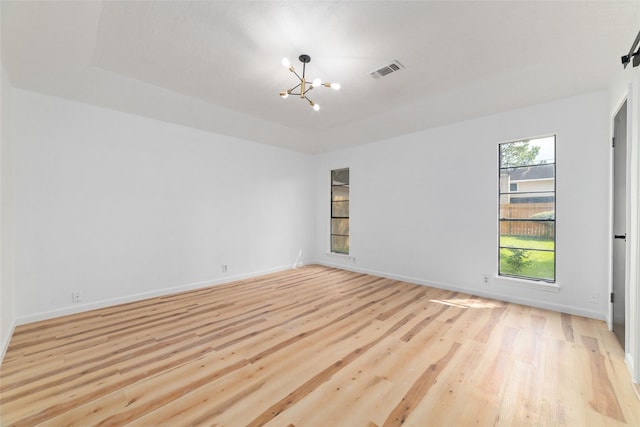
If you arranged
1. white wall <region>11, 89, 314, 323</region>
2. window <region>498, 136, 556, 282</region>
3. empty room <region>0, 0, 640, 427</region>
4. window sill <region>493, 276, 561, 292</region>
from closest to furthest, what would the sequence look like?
empty room <region>0, 0, 640, 427</region>, white wall <region>11, 89, 314, 323</region>, window sill <region>493, 276, 561, 292</region>, window <region>498, 136, 556, 282</region>

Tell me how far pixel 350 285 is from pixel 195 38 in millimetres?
4330

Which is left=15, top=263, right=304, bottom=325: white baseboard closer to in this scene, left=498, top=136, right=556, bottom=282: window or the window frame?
the window frame

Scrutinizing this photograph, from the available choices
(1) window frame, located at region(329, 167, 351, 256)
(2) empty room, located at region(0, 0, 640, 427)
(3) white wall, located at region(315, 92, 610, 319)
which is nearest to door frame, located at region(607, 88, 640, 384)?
(2) empty room, located at region(0, 0, 640, 427)

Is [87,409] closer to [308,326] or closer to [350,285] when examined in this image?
[308,326]

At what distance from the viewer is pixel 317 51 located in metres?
2.88

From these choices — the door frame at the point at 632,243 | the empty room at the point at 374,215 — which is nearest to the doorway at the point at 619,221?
the empty room at the point at 374,215

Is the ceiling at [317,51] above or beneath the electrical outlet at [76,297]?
above

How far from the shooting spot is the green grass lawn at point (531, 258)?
374 cm

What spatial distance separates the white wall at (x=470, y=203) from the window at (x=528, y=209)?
13cm

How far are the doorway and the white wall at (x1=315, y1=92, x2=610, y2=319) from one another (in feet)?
1.34

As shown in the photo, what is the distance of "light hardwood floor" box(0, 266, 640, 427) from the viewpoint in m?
1.75

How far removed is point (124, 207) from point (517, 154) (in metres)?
6.16

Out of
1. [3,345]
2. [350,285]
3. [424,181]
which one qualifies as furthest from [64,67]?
[424,181]

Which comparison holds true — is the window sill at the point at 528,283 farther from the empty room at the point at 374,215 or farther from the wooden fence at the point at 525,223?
the wooden fence at the point at 525,223
